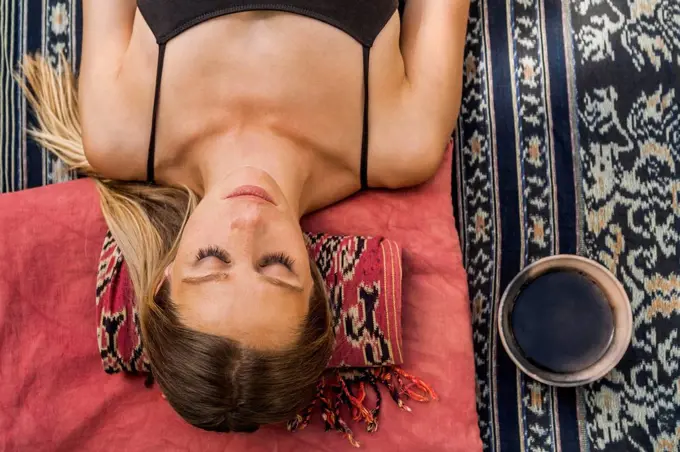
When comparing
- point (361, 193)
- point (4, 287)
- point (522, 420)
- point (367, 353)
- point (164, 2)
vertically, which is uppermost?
point (164, 2)

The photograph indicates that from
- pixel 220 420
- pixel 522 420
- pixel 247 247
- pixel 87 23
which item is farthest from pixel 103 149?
pixel 522 420

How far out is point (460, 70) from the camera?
1.12m

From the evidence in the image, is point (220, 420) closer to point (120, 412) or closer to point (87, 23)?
point (120, 412)

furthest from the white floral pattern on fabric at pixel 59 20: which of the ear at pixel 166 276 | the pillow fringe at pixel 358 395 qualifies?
the pillow fringe at pixel 358 395

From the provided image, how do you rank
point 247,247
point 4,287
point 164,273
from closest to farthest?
point 247,247 < point 164,273 < point 4,287

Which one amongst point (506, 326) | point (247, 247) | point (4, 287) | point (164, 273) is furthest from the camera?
point (506, 326)

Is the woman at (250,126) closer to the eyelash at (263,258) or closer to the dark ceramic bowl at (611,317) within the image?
the eyelash at (263,258)

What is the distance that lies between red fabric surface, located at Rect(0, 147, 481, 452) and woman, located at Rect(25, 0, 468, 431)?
0.09 meters

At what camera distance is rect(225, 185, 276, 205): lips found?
2.97ft

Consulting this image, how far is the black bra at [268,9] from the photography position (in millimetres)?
1017

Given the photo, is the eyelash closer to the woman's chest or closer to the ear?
the ear

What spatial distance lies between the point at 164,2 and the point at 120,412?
0.69 m

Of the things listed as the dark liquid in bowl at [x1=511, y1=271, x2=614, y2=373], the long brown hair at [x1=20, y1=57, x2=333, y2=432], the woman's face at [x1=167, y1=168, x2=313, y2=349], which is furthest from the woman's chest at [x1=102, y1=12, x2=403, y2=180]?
the dark liquid in bowl at [x1=511, y1=271, x2=614, y2=373]

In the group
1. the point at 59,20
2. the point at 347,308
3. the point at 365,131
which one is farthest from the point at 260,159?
the point at 59,20
